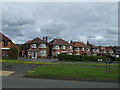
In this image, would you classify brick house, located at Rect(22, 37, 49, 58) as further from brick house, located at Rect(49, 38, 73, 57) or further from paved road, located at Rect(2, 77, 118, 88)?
paved road, located at Rect(2, 77, 118, 88)

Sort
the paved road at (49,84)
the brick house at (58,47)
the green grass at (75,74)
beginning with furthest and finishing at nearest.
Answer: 1. the brick house at (58,47)
2. the green grass at (75,74)
3. the paved road at (49,84)

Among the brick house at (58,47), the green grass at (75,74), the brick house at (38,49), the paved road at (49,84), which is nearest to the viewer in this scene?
the paved road at (49,84)

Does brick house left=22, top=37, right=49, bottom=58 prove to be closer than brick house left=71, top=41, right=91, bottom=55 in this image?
Yes

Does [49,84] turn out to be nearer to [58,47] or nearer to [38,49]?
[38,49]

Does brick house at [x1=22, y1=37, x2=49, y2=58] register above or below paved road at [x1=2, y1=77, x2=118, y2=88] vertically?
above

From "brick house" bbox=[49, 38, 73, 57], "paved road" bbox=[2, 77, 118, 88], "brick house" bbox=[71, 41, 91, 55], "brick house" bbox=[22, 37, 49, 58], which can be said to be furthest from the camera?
"brick house" bbox=[71, 41, 91, 55]

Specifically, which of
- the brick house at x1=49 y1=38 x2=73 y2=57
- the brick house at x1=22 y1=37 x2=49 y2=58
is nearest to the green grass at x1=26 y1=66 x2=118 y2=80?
the brick house at x1=22 y1=37 x2=49 y2=58

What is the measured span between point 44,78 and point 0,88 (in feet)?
12.2

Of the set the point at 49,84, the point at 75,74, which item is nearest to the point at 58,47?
the point at 75,74

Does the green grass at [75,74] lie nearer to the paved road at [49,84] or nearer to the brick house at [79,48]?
the paved road at [49,84]

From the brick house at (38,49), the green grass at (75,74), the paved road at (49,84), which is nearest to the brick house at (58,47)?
the brick house at (38,49)

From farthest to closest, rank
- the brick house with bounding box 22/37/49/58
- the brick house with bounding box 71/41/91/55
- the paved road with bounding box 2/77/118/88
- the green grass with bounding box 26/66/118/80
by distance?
the brick house with bounding box 71/41/91/55, the brick house with bounding box 22/37/49/58, the green grass with bounding box 26/66/118/80, the paved road with bounding box 2/77/118/88

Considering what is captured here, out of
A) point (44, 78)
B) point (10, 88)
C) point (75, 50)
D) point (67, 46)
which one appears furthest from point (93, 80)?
point (75, 50)

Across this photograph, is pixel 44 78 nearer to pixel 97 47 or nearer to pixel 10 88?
pixel 10 88
